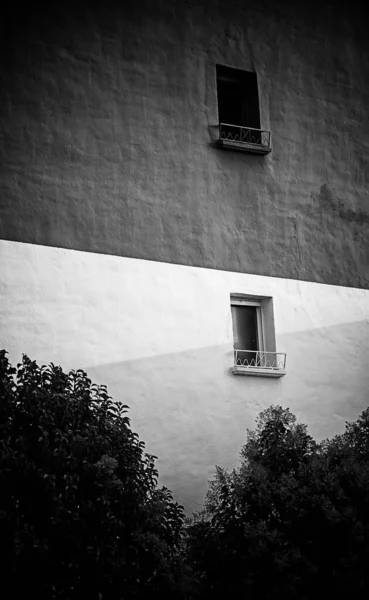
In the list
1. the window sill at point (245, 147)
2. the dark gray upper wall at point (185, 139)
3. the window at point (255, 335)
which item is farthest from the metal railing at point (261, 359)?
the window sill at point (245, 147)

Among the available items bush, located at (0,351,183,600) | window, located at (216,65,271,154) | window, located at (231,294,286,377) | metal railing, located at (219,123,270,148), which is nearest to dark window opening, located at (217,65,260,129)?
window, located at (216,65,271,154)

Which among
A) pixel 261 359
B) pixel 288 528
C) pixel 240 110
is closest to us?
pixel 288 528

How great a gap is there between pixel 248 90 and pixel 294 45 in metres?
1.12

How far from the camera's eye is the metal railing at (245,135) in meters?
15.0

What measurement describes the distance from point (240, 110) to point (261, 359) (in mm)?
3970

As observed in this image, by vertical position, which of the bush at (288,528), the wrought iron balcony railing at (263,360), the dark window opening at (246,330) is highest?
the dark window opening at (246,330)

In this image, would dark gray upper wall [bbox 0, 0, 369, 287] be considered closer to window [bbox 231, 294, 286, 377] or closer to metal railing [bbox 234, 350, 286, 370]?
window [bbox 231, 294, 286, 377]

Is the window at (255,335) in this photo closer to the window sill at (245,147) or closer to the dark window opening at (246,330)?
the dark window opening at (246,330)

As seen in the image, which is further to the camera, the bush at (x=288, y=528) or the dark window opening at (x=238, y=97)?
the dark window opening at (x=238, y=97)

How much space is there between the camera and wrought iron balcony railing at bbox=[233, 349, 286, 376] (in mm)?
14188

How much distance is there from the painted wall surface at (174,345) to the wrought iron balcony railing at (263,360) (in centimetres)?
14

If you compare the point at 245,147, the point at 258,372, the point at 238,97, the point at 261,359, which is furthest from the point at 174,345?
the point at 238,97

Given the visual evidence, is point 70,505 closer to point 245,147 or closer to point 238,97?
point 245,147

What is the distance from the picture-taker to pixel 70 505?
32.5ft
